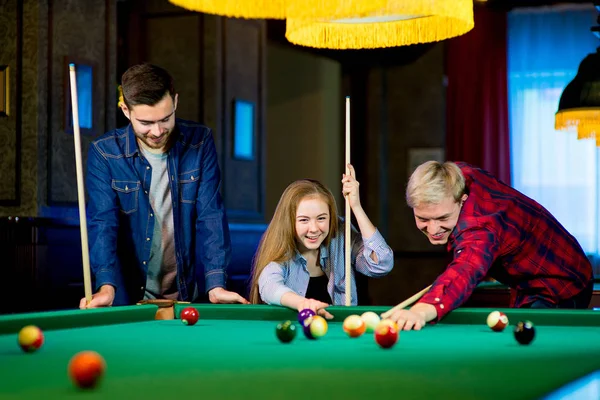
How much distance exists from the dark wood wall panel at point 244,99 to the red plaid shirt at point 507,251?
371cm

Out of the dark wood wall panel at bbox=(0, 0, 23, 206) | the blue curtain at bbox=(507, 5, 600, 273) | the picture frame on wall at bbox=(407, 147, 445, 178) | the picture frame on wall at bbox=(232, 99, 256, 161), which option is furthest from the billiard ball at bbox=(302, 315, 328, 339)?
the picture frame on wall at bbox=(407, 147, 445, 178)

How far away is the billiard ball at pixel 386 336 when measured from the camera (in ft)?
6.03

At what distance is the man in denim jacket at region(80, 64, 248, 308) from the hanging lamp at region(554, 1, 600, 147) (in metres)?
2.14

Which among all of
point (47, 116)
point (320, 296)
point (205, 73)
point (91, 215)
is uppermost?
point (205, 73)

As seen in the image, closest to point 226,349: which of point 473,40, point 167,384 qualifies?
point 167,384

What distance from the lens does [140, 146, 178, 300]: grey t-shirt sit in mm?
3355

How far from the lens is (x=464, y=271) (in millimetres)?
2539

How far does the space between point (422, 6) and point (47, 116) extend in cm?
335

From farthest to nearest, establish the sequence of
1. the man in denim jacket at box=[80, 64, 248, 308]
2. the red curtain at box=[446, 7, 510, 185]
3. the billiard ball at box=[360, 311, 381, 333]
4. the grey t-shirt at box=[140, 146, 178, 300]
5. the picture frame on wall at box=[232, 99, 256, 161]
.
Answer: the red curtain at box=[446, 7, 510, 185] < the picture frame on wall at box=[232, 99, 256, 161] < the grey t-shirt at box=[140, 146, 178, 300] < the man in denim jacket at box=[80, 64, 248, 308] < the billiard ball at box=[360, 311, 381, 333]

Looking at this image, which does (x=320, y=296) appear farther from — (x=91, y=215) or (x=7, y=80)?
(x=7, y=80)

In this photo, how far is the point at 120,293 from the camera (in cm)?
331

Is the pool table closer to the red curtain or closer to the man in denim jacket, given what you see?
the man in denim jacket

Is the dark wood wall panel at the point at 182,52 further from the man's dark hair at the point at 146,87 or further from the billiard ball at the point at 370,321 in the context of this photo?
the billiard ball at the point at 370,321

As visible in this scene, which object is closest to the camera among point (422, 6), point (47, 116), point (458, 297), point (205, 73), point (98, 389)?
point (98, 389)
